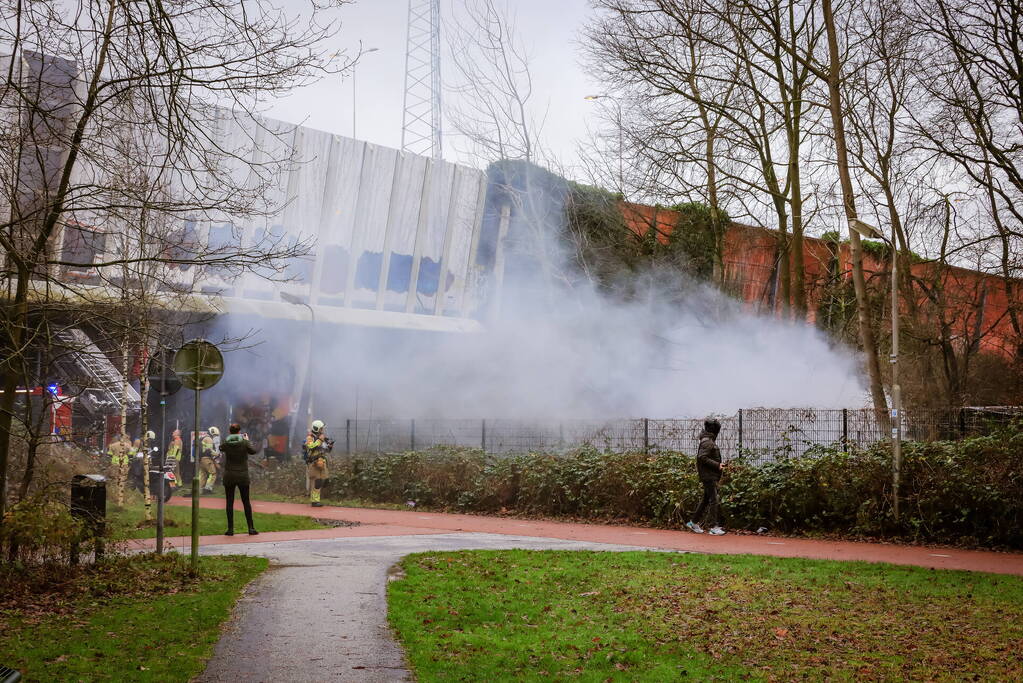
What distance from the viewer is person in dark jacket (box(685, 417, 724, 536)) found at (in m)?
15.2

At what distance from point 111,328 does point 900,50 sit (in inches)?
557

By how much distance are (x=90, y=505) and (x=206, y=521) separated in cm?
792

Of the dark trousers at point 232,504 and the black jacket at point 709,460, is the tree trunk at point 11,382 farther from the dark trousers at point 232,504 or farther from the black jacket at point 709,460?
the black jacket at point 709,460

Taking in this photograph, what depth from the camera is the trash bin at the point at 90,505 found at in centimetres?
944

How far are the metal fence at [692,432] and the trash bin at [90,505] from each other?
10788 mm

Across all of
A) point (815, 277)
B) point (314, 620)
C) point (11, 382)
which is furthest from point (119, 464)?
point (815, 277)

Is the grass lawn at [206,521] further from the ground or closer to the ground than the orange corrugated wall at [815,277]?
closer to the ground

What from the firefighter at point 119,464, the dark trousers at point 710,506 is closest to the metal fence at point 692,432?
the dark trousers at point 710,506

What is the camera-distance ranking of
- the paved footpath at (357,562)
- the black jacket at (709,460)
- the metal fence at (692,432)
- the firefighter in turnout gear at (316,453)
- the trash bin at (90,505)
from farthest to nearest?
the firefighter in turnout gear at (316,453)
the metal fence at (692,432)
the black jacket at (709,460)
the trash bin at (90,505)
the paved footpath at (357,562)

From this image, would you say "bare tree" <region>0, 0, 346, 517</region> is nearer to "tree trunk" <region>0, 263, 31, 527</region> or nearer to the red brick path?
"tree trunk" <region>0, 263, 31, 527</region>

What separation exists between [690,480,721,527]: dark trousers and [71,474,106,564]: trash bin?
9.13 metres

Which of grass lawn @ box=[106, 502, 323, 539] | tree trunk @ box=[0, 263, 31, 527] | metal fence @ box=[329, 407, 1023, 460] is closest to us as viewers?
tree trunk @ box=[0, 263, 31, 527]

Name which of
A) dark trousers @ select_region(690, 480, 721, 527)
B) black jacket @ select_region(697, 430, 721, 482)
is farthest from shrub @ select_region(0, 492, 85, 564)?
dark trousers @ select_region(690, 480, 721, 527)

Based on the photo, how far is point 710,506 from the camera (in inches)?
617
